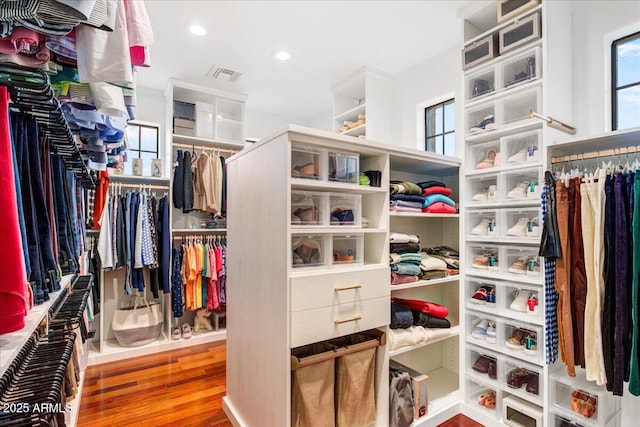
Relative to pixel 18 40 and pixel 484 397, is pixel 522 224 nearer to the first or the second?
pixel 484 397

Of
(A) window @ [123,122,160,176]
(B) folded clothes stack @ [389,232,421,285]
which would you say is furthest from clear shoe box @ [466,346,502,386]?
(A) window @ [123,122,160,176]

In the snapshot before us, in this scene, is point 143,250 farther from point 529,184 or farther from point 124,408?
point 529,184

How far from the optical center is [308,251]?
1.77 metres

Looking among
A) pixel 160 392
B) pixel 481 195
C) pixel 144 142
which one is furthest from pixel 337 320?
pixel 144 142

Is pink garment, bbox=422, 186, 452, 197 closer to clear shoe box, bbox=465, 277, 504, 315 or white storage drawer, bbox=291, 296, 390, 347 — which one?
clear shoe box, bbox=465, 277, 504, 315

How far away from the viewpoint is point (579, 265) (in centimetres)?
181

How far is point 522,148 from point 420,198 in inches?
26.4

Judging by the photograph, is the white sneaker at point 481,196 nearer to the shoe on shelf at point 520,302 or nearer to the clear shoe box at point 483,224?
the clear shoe box at point 483,224

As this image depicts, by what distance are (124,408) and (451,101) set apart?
3.66 metres

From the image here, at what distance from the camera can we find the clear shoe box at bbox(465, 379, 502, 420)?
2163 mm

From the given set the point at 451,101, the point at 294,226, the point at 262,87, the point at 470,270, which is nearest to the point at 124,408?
the point at 294,226

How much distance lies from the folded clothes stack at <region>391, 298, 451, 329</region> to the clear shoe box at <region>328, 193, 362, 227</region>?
68cm

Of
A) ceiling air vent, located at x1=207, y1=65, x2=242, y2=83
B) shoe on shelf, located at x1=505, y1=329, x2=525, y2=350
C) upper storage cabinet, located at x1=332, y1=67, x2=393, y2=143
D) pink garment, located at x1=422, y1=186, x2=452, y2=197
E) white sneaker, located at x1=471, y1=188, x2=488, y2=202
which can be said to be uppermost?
ceiling air vent, located at x1=207, y1=65, x2=242, y2=83

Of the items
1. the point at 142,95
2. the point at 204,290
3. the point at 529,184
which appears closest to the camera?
the point at 529,184
